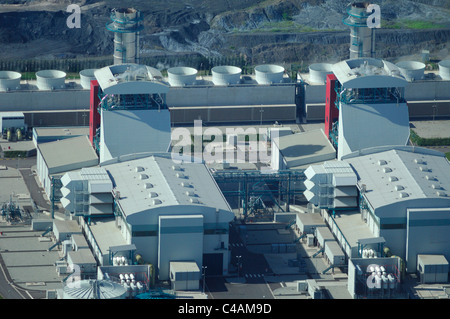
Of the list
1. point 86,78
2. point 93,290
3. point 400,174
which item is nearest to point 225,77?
point 86,78

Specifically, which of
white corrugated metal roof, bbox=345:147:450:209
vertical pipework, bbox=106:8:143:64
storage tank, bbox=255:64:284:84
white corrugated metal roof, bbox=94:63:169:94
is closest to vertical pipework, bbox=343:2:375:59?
storage tank, bbox=255:64:284:84

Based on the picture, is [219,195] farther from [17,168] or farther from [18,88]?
[18,88]

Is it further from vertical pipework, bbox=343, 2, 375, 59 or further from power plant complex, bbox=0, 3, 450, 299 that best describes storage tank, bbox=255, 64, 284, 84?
vertical pipework, bbox=343, 2, 375, 59

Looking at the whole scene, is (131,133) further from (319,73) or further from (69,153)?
(319,73)

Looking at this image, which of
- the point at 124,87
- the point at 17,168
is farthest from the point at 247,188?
the point at 17,168

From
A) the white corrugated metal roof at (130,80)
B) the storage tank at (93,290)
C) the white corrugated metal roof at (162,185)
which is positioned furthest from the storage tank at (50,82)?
the storage tank at (93,290)

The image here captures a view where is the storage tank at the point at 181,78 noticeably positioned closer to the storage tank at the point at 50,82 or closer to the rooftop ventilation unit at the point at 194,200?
the storage tank at the point at 50,82
